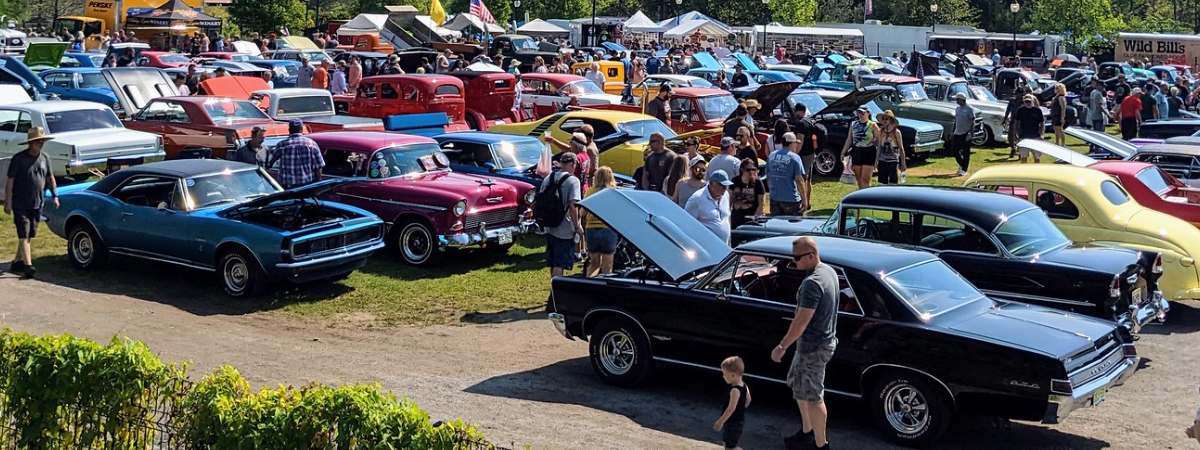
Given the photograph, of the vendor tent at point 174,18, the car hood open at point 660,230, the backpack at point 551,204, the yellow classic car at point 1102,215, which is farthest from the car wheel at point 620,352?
the vendor tent at point 174,18

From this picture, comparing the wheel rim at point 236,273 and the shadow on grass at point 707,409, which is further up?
the wheel rim at point 236,273

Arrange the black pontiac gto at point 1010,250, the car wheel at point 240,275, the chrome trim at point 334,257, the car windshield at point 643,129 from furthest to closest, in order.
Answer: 1. the car windshield at point 643,129
2. the car wheel at point 240,275
3. the chrome trim at point 334,257
4. the black pontiac gto at point 1010,250

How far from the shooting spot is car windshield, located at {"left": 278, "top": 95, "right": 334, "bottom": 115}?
22.0 metres

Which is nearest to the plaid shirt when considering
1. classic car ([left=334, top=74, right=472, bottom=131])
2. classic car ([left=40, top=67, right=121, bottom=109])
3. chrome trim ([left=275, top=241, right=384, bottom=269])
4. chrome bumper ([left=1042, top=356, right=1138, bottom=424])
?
chrome trim ([left=275, top=241, right=384, bottom=269])

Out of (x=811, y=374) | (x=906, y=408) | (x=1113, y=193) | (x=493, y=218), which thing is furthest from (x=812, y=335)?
(x=493, y=218)

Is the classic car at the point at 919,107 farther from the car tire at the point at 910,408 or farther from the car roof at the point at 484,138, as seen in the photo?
the car tire at the point at 910,408

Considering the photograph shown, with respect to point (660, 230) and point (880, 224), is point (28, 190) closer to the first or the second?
point (660, 230)

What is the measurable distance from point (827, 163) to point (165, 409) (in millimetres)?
17153

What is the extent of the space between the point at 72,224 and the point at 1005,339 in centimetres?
1079

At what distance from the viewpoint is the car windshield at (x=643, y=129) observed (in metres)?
19.8

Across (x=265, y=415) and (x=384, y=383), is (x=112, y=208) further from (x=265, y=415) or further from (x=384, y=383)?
(x=265, y=415)

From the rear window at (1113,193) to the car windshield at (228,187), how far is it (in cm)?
909

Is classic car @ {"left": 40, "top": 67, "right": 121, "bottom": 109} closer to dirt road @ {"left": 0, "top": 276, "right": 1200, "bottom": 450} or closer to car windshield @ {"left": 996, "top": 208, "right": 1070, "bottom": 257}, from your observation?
dirt road @ {"left": 0, "top": 276, "right": 1200, "bottom": 450}

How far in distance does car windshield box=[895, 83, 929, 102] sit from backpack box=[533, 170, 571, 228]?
52.7 feet
